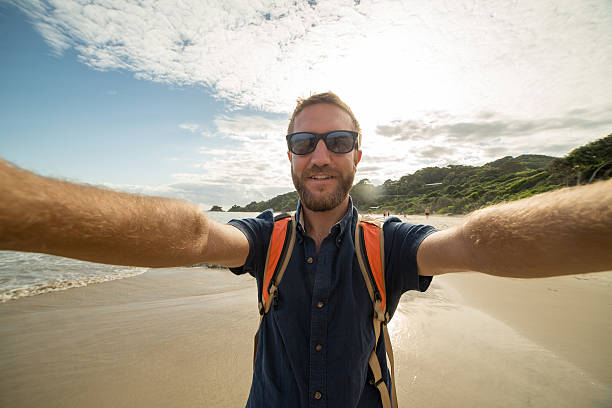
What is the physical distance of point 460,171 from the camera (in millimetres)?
90750

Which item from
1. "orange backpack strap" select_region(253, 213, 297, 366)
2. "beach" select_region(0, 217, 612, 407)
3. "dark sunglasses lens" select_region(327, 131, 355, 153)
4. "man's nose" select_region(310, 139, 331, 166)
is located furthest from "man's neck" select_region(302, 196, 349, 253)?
"beach" select_region(0, 217, 612, 407)

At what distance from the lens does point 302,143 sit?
2.34 metres

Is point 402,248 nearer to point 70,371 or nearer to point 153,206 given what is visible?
point 153,206

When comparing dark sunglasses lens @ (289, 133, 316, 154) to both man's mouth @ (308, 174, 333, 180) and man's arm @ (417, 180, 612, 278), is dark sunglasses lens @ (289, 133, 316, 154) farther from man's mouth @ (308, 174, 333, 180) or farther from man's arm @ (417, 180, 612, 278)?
man's arm @ (417, 180, 612, 278)

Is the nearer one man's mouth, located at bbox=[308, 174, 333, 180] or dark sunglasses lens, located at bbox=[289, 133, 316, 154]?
man's mouth, located at bbox=[308, 174, 333, 180]

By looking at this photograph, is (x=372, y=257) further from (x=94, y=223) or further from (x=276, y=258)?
(x=94, y=223)

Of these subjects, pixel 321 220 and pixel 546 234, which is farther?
pixel 321 220

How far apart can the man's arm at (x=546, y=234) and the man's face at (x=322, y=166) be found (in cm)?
107

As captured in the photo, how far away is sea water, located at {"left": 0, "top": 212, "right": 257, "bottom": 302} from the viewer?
6.25 m

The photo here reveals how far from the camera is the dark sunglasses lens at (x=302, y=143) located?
7.54 feet

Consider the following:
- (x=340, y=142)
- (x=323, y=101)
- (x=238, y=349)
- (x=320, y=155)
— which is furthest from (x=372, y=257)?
(x=238, y=349)

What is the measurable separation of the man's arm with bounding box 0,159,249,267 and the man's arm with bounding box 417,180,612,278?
56.4 inches

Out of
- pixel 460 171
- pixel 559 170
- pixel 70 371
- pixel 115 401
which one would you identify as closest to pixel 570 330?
pixel 115 401

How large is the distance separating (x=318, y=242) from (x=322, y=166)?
747 mm
